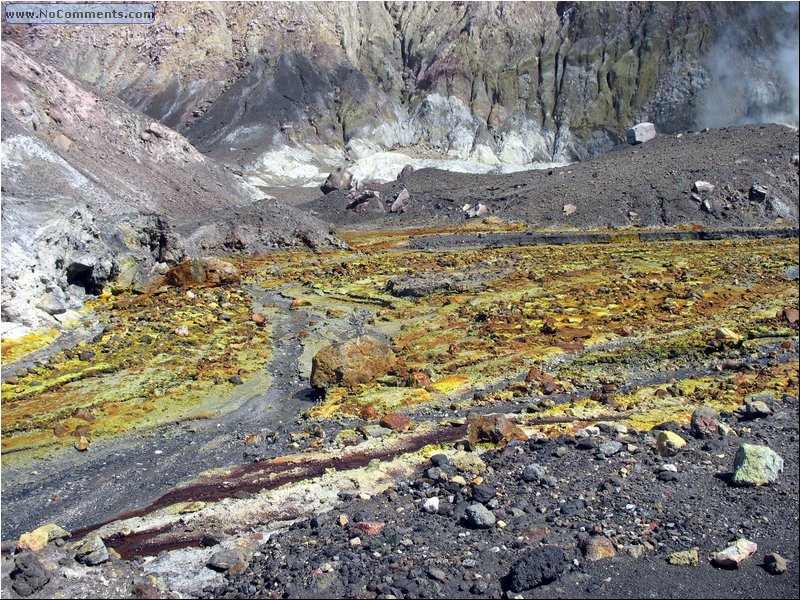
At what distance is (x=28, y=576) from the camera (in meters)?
5.70

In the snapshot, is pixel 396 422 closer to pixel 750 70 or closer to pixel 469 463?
pixel 469 463

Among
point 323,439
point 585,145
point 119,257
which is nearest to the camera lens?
point 323,439

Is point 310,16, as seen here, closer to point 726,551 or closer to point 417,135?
point 417,135

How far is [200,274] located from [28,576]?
18.3m

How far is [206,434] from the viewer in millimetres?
11492

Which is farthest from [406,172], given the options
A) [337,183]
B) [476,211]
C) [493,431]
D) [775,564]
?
[775,564]

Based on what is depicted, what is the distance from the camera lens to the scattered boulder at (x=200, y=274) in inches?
910

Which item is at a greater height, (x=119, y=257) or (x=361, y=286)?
(x=119, y=257)

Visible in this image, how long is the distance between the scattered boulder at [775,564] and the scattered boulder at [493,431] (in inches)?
147

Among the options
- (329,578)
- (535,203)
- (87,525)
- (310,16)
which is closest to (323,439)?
(87,525)

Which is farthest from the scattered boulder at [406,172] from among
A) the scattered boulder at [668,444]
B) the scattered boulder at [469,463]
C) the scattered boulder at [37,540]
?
the scattered boulder at [37,540]

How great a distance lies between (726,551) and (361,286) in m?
18.8

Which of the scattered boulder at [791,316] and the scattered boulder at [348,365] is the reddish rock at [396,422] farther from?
the scattered boulder at [791,316]

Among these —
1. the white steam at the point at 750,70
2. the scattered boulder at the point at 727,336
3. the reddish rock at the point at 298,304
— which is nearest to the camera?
the scattered boulder at the point at 727,336
